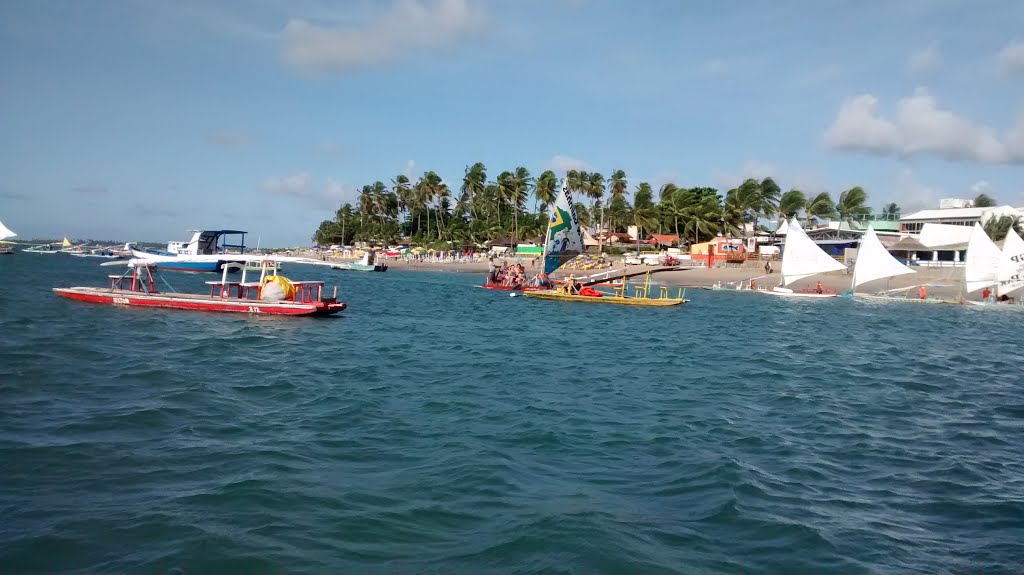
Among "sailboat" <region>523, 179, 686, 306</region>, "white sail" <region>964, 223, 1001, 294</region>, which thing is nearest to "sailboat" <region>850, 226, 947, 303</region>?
"white sail" <region>964, 223, 1001, 294</region>

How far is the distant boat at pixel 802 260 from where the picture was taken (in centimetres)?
5275

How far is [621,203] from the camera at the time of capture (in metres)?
107

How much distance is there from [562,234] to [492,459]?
36921 millimetres

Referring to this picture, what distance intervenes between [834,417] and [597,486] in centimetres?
759

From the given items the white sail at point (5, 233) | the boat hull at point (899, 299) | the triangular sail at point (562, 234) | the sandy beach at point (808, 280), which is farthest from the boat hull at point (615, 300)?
the white sail at point (5, 233)

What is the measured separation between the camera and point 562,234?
4684cm

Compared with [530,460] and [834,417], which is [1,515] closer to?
[530,460]

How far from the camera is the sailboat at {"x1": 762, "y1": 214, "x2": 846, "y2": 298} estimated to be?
5278cm

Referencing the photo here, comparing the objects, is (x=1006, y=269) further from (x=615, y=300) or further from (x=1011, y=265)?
(x=615, y=300)

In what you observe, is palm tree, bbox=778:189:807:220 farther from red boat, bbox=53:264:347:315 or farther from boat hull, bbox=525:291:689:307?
red boat, bbox=53:264:347:315

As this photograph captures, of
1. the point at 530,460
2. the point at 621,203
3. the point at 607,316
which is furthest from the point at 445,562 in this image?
the point at 621,203

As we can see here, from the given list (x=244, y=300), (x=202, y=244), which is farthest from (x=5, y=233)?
(x=244, y=300)

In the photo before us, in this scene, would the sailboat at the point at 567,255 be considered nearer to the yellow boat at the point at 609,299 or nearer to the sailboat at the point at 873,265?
the yellow boat at the point at 609,299

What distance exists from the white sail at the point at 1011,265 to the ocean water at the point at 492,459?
31.4 meters
